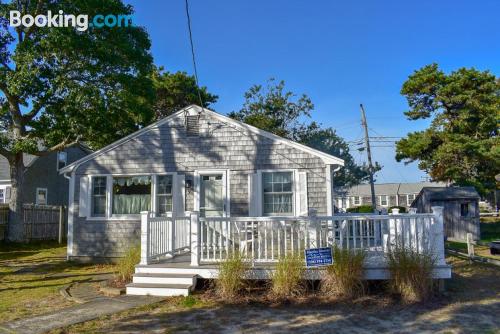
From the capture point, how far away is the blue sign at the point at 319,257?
22.9ft

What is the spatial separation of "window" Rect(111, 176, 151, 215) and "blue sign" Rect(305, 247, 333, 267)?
634cm

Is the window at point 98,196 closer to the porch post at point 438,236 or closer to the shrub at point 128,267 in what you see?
the shrub at point 128,267

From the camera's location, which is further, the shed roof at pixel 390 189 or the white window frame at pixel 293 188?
the shed roof at pixel 390 189

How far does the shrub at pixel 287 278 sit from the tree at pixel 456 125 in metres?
19.2

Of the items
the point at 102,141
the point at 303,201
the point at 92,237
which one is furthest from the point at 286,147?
the point at 102,141

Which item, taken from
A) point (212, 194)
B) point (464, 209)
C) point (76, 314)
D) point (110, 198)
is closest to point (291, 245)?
point (76, 314)

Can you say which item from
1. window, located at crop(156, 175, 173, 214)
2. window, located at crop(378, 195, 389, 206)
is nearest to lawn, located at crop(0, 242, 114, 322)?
window, located at crop(156, 175, 173, 214)

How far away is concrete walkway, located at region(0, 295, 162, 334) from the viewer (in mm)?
5504

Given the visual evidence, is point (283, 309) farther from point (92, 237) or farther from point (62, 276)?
point (92, 237)

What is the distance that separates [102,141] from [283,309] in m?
11.9

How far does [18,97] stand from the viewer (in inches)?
618

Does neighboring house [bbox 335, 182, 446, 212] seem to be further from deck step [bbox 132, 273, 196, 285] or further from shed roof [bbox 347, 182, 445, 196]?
deck step [bbox 132, 273, 196, 285]

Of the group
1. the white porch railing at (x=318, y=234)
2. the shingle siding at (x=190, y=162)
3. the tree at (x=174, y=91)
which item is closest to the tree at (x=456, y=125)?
the tree at (x=174, y=91)

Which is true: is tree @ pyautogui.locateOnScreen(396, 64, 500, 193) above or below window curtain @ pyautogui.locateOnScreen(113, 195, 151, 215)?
above
